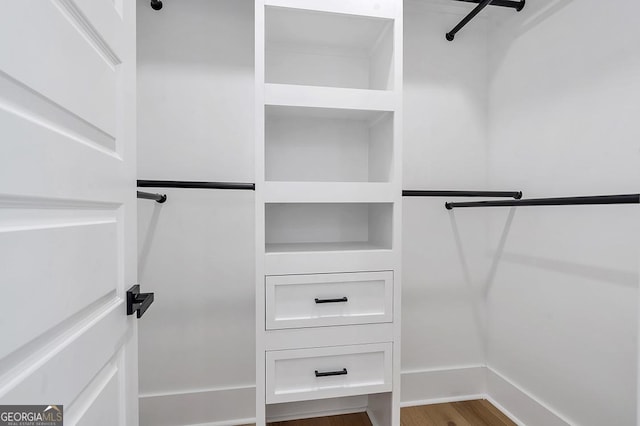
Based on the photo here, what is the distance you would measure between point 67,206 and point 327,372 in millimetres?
1029

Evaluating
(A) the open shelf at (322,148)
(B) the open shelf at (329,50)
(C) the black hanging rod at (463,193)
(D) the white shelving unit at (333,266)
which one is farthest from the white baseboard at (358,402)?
(B) the open shelf at (329,50)

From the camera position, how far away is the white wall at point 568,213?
1079 mm

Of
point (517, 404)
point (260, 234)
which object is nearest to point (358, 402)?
point (517, 404)

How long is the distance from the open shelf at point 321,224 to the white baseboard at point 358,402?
2.56ft

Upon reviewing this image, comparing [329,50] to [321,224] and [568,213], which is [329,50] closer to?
[321,224]

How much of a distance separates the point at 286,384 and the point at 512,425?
1189 millimetres

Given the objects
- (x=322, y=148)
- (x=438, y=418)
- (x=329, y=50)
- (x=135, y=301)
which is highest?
(x=329, y=50)

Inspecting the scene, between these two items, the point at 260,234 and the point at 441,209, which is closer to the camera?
the point at 260,234

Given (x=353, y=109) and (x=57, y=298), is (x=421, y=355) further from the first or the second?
(x=57, y=298)

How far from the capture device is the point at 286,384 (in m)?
1.15

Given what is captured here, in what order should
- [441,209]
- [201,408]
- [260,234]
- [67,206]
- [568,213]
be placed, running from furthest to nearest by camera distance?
[441,209], [201,408], [568,213], [260,234], [67,206]

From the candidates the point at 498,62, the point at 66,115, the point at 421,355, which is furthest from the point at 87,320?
the point at 498,62

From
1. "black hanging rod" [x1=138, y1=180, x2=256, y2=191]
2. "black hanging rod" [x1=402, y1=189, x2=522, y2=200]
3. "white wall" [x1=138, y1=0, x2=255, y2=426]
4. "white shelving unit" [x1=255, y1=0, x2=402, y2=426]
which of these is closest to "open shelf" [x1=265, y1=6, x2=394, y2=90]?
"white shelving unit" [x1=255, y1=0, x2=402, y2=426]

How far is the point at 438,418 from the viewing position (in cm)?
152
